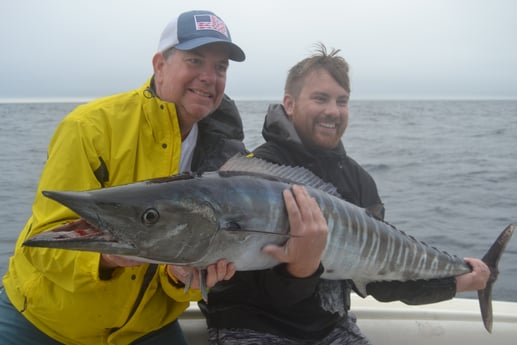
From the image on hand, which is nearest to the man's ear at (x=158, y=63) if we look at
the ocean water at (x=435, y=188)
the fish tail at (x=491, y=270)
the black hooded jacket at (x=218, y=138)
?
the black hooded jacket at (x=218, y=138)

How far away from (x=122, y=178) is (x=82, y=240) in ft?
3.24

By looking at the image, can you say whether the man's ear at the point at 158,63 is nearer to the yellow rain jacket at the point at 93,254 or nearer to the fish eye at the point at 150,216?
the yellow rain jacket at the point at 93,254

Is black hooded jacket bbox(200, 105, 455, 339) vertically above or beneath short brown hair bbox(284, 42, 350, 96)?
beneath

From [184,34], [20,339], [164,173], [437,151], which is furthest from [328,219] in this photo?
[437,151]

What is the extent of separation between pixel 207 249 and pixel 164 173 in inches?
33.4

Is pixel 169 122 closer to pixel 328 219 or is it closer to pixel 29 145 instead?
pixel 328 219

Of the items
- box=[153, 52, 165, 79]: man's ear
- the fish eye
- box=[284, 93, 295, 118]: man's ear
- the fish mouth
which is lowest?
the fish mouth

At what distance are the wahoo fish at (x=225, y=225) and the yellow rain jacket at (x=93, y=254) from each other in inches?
21.3

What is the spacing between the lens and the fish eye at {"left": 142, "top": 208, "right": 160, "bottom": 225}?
6.86 ft

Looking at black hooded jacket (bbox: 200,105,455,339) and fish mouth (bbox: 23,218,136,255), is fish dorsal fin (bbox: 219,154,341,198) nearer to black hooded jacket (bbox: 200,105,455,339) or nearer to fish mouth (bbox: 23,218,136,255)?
black hooded jacket (bbox: 200,105,455,339)

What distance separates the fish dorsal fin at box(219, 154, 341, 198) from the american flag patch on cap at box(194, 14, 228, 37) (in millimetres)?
977

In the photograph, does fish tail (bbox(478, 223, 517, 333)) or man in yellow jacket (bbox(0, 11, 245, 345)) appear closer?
man in yellow jacket (bbox(0, 11, 245, 345))

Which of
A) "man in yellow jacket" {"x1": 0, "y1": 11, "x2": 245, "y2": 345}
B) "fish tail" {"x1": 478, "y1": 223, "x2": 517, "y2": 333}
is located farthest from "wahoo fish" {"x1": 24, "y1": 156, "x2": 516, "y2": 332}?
"fish tail" {"x1": 478, "y1": 223, "x2": 517, "y2": 333}

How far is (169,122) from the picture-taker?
305 centimetres
